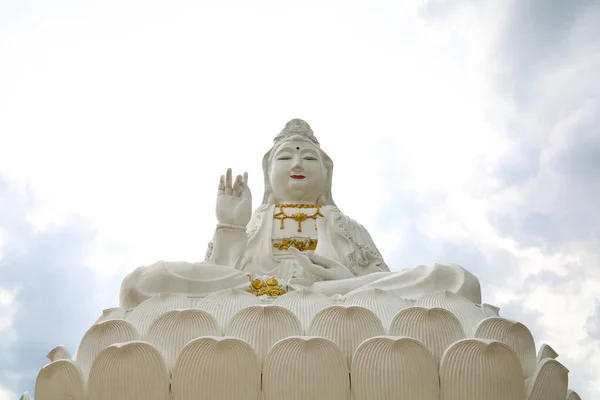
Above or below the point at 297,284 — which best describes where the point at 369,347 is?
below

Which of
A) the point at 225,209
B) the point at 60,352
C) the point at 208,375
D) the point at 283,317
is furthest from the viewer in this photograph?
the point at 225,209

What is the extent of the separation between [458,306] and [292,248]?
1.70 meters

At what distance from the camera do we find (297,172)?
8758 mm

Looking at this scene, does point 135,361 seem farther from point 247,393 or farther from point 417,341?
point 417,341

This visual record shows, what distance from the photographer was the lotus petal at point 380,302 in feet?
19.2

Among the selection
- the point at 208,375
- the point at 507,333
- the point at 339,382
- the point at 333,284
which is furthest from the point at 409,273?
the point at 208,375

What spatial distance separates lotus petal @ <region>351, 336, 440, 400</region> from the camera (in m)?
5.18

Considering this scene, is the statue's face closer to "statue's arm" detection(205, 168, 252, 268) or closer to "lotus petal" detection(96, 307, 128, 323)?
"statue's arm" detection(205, 168, 252, 268)

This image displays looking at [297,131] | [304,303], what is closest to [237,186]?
[297,131]

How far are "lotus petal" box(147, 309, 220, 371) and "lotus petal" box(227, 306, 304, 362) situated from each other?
160 mm

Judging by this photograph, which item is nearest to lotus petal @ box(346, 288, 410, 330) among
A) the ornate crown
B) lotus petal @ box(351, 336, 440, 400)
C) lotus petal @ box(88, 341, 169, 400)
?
lotus petal @ box(351, 336, 440, 400)

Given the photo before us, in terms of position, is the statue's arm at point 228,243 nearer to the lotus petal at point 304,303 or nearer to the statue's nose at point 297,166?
the statue's nose at point 297,166

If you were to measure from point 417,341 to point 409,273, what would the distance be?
5.12 feet

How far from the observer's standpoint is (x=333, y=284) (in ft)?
22.9
